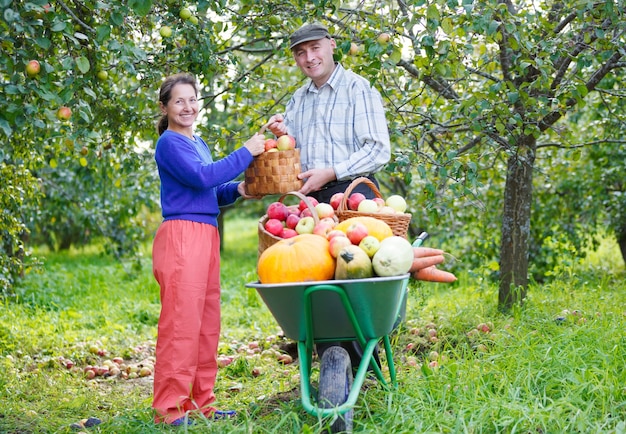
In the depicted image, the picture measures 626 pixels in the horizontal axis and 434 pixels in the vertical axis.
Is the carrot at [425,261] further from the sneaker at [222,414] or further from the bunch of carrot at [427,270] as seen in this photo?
the sneaker at [222,414]

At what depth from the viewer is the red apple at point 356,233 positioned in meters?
2.78

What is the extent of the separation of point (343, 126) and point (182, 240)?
0.95 meters

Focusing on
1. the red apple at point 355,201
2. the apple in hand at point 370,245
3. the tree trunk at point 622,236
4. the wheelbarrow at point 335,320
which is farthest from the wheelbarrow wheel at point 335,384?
the tree trunk at point 622,236

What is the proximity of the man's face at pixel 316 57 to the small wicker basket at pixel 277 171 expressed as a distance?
45 cm

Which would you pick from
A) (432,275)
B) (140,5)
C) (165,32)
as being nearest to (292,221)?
(432,275)

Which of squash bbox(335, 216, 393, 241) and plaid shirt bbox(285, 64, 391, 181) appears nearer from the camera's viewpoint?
squash bbox(335, 216, 393, 241)

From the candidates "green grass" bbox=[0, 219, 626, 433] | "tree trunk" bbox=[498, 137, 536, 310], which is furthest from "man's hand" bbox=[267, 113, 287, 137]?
"tree trunk" bbox=[498, 137, 536, 310]

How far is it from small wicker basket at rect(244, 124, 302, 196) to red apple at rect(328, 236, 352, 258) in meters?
0.58

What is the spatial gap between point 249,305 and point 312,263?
15.6 ft

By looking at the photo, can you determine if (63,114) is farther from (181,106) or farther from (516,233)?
(516,233)

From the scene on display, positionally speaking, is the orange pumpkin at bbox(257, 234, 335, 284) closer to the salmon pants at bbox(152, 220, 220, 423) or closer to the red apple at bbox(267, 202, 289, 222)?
the red apple at bbox(267, 202, 289, 222)

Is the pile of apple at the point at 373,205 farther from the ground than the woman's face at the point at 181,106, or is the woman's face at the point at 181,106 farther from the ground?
the woman's face at the point at 181,106

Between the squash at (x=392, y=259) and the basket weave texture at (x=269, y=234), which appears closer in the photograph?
the squash at (x=392, y=259)

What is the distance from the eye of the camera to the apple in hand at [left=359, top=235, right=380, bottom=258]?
2697 millimetres
